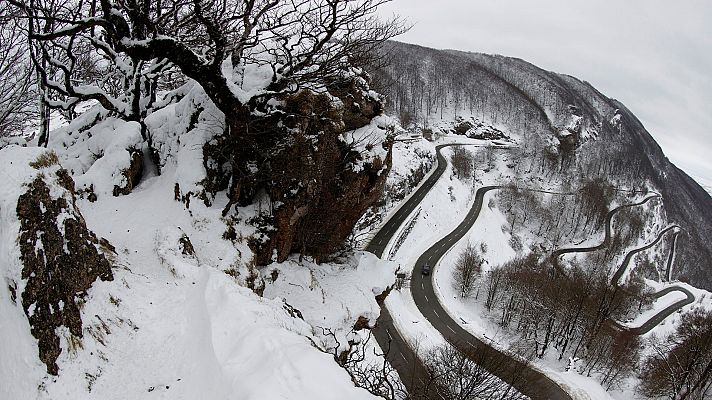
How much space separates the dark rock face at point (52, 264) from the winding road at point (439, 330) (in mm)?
9122

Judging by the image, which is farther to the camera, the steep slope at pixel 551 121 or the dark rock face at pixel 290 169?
the steep slope at pixel 551 121

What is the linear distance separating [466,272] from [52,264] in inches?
1760

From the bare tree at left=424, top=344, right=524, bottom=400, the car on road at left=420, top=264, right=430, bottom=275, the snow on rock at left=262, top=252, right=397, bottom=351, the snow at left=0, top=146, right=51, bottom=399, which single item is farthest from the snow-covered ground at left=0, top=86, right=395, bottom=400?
the car on road at left=420, top=264, right=430, bottom=275

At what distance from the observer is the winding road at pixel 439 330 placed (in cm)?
2883

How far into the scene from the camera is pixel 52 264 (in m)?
7.20

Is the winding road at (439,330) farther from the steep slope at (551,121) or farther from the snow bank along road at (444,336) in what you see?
the steep slope at (551,121)

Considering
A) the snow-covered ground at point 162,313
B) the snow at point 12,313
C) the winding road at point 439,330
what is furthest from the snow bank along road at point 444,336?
the snow at point 12,313

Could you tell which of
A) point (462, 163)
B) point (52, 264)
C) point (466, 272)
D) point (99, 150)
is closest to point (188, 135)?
point (99, 150)

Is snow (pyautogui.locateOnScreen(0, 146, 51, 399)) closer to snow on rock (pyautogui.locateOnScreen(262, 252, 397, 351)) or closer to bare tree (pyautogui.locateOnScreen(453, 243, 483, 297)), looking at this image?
snow on rock (pyautogui.locateOnScreen(262, 252, 397, 351))

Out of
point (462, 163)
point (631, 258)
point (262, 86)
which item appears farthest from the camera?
point (631, 258)

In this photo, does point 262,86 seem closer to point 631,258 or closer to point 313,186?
point 313,186

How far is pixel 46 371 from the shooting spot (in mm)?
6340

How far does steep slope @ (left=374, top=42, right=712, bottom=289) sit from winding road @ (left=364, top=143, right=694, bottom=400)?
51.2 metres

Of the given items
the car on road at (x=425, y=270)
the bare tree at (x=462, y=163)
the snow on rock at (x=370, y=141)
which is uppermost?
the bare tree at (x=462, y=163)
